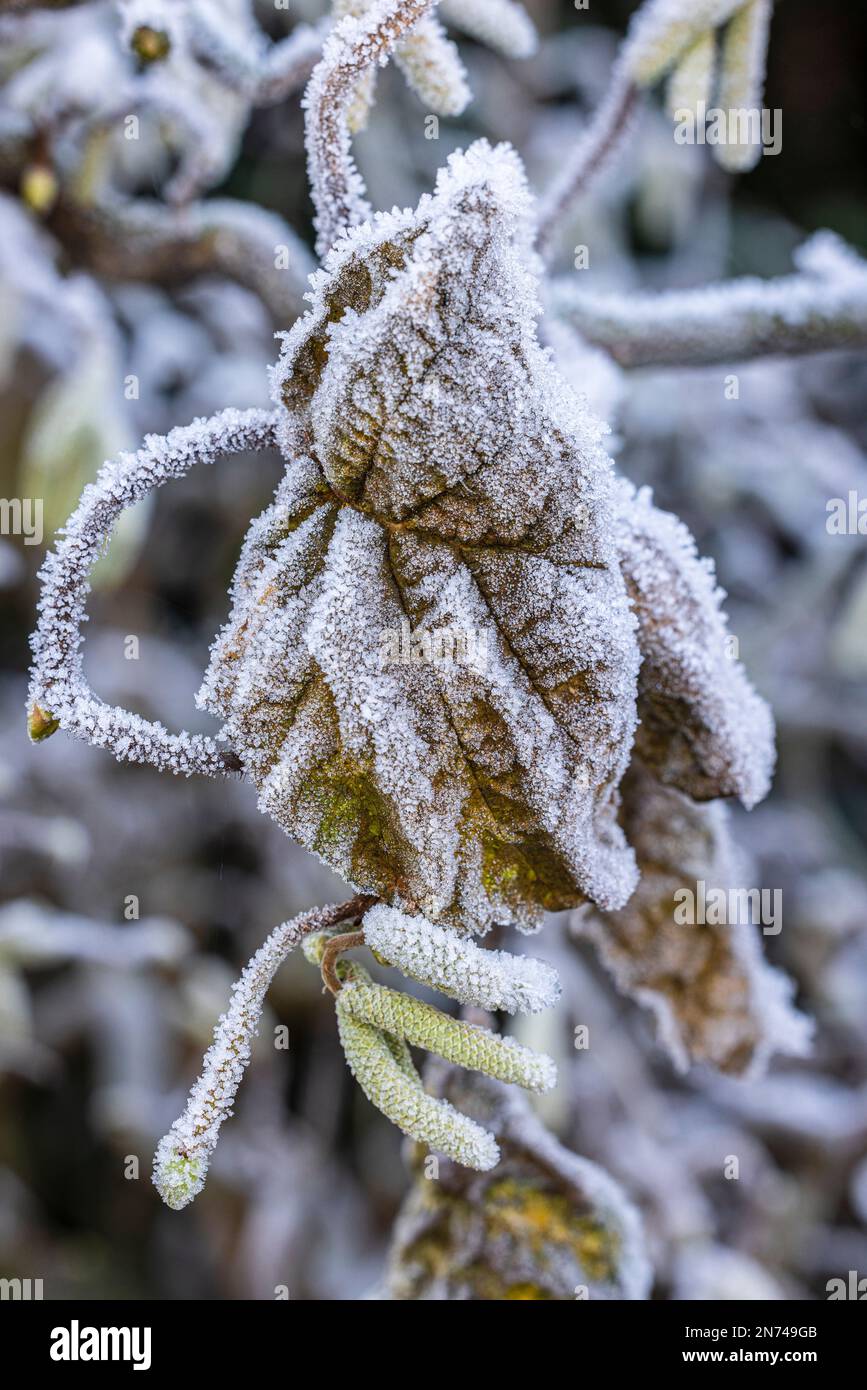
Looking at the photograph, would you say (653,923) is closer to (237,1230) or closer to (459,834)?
(459,834)

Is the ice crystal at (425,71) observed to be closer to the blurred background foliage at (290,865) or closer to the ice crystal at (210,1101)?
the ice crystal at (210,1101)

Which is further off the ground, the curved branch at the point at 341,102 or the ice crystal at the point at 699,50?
the ice crystal at the point at 699,50

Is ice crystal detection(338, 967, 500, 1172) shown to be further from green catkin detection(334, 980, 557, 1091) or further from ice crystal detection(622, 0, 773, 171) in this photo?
ice crystal detection(622, 0, 773, 171)

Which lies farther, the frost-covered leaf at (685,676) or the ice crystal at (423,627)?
the frost-covered leaf at (685,676)

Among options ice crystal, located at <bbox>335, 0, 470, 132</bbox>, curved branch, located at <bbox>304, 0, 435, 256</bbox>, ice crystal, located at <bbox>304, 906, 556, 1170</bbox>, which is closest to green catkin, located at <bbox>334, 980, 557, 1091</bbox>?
ice crystal, located at <bbox>304, 906, 556, 1170</bbox>

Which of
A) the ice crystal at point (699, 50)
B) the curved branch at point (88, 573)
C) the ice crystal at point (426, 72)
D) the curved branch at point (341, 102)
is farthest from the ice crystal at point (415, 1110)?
the ice crystal at point (699, 50)
